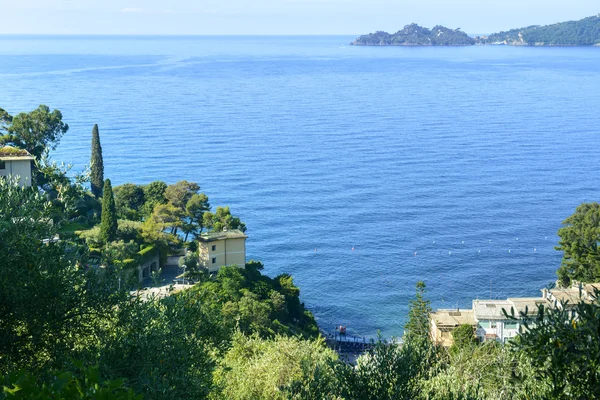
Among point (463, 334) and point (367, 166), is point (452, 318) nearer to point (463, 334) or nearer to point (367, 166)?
point (463, 334)

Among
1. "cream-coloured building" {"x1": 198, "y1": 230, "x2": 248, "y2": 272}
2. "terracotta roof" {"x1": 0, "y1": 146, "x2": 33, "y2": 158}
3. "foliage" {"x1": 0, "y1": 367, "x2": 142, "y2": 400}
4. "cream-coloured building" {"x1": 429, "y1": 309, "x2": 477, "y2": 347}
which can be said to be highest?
"foliage" {"x1": 0, "y1": 367, "x2": 142, "y2": 400}

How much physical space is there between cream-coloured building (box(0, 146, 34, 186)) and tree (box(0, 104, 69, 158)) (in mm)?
4700

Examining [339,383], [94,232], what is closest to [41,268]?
[339,383]

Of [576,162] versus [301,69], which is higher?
[301,69]

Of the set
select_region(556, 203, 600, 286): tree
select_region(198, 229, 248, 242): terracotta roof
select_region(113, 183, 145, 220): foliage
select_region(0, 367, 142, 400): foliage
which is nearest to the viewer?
select_region(0, 367, 142, 400): foliage

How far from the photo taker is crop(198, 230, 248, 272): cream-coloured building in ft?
116

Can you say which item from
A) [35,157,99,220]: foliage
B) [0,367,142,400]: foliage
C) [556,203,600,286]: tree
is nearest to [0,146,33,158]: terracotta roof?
[35,157,99,220]: foliage

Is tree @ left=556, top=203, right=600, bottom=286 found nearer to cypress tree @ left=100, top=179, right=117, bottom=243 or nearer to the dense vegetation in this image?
the dense vegetation

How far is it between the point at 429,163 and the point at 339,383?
66639 mm

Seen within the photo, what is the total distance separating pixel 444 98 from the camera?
121 m

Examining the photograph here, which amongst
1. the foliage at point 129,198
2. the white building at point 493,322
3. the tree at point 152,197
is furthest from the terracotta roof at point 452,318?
the foliage at point 129,198

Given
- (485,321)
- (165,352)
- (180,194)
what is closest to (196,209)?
(180,194)

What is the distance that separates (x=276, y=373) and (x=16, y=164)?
74.9ft

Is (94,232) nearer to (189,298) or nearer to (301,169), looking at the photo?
(189,298)
